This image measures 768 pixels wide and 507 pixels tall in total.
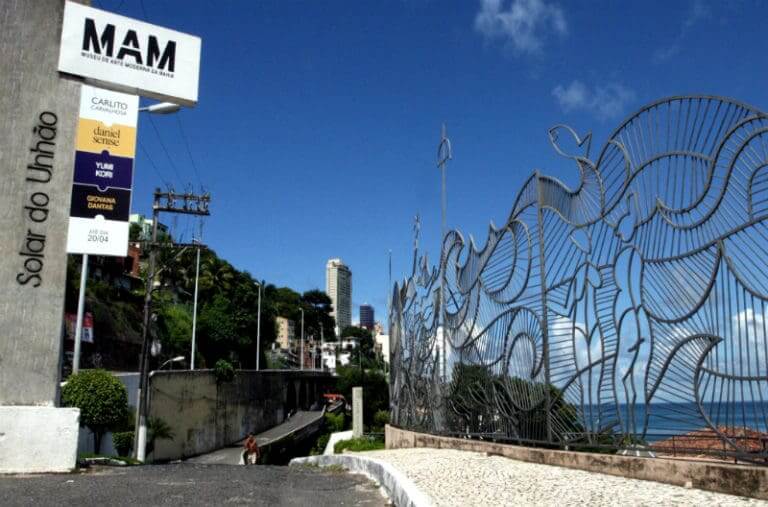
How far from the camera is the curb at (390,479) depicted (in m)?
5.70

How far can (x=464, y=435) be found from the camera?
12.6 meters

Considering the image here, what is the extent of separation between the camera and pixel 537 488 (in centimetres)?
678

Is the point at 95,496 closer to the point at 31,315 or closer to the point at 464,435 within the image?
the point at 31,315

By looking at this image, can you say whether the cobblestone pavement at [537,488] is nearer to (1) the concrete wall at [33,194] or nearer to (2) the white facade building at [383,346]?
(1) the concrete wall at [33,194]

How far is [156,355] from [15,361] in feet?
103

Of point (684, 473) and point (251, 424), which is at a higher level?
point (684, 473)

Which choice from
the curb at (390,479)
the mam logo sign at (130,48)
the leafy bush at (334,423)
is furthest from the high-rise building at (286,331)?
the mam logo sign at (130,48)

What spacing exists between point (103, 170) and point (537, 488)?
846cm

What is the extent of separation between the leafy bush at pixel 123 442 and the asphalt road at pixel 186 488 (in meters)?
13.0

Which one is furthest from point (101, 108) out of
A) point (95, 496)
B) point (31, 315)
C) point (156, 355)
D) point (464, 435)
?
point (156, 355)

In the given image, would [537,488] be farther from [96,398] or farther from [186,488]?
[96,398]

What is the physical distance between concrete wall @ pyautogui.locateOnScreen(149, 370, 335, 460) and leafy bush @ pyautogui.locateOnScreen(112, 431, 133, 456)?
3.89 m

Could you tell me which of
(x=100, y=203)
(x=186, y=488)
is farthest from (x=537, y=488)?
(x=100, y=203)


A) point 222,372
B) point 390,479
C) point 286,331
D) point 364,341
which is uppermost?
point 286,331
